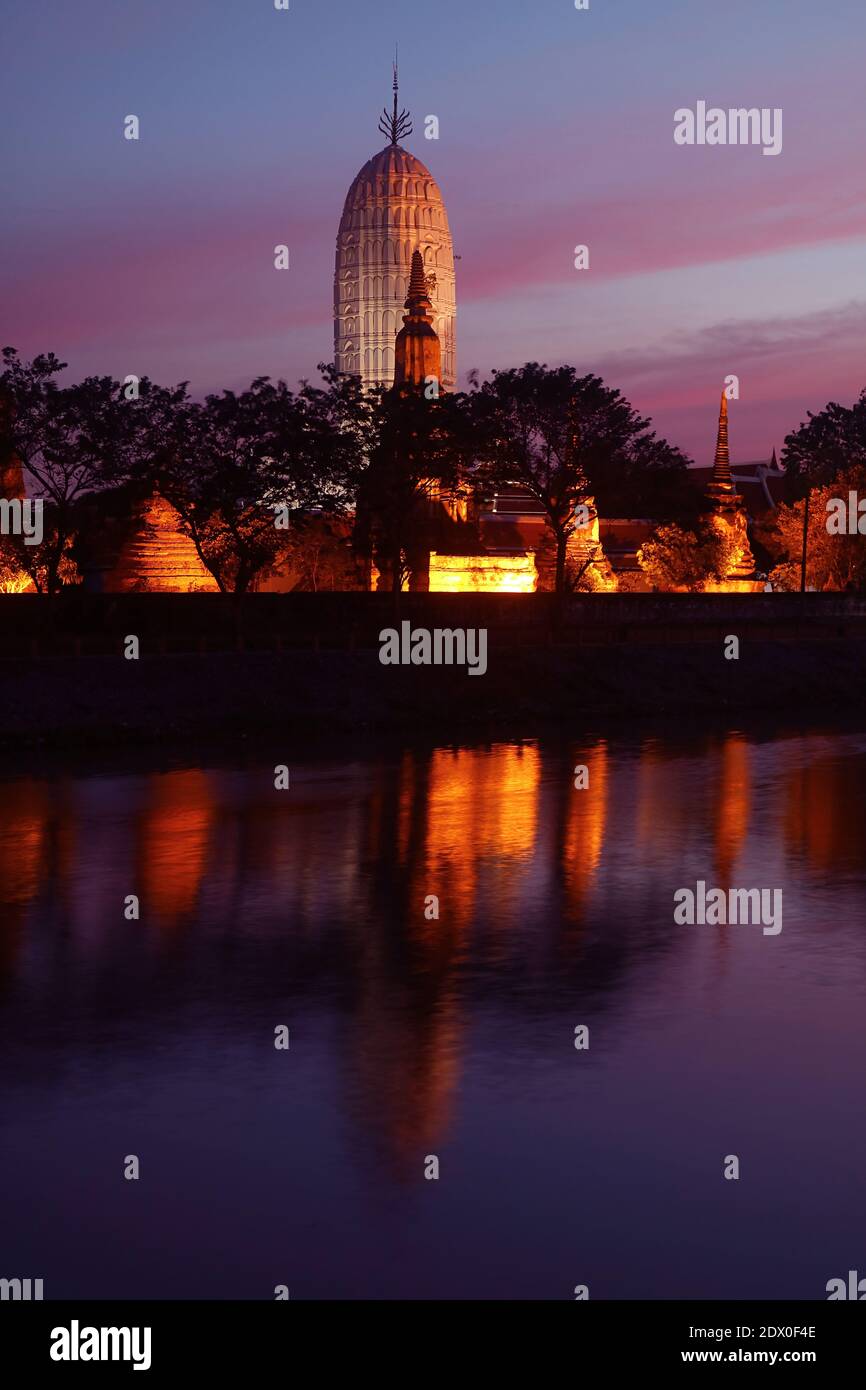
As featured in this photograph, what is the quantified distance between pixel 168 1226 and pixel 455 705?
2081 inches

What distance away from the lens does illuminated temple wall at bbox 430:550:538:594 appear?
130000mm

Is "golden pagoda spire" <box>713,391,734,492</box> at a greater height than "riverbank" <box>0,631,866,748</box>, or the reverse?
"golden pagoda spire" <box>713,391,734,492</box>

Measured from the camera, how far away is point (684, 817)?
3744cm

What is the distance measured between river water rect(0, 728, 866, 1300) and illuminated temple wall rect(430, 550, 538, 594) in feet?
312

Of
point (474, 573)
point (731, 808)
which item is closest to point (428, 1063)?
point (731, 808)

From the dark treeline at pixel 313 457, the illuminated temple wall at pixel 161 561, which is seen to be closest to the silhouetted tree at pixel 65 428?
the dark treeline at pixel 313 457

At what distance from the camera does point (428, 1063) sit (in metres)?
17.8

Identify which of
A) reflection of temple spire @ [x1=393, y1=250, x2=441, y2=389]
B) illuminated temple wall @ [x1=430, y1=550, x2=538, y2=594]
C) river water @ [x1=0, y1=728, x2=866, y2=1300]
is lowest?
river water @ [x1=0, y1=728, x2=866, y2=1300]

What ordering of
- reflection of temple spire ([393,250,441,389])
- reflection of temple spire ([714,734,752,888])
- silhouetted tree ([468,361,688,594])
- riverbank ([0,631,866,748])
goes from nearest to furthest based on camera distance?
reflection of temple spire ([714,734,752,888]) → riverbank ([0,631,866,748]) → silhouetted tree ([468,361,688,594]) → reflection of temple spire ([393,250,441,389])

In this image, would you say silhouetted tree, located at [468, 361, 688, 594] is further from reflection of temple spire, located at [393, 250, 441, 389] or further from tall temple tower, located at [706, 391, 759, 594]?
reflection of temple spire, located at [393, 250, 441, 389]
